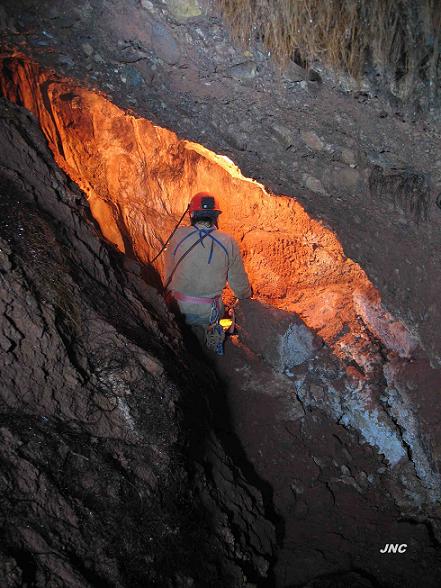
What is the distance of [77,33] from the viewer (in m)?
3.03

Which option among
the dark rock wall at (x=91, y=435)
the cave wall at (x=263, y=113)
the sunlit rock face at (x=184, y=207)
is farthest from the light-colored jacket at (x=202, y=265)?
the dark rock wall at (x=91, y=435)

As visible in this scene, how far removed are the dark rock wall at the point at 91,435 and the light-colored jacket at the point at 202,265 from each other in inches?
46.1

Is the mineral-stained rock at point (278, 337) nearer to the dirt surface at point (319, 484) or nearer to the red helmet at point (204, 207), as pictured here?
the dirt surface at point (319, 484)

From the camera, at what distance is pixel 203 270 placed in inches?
183

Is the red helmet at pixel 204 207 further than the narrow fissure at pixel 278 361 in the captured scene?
Yes

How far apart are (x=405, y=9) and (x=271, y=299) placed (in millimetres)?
4293

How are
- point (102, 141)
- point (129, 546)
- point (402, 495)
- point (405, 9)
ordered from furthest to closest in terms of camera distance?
point (102, 141), point (402, 495), point (405, 9), point (129, 546)

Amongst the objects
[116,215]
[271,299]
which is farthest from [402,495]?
[116,215]

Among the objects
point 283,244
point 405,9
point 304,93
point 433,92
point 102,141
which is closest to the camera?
point 405,9

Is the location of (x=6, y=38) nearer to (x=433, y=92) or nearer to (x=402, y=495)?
(x=433, y=92)

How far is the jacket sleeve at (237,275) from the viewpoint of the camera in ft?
15.4

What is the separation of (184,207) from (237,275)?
235cm

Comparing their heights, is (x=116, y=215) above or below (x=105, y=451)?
above

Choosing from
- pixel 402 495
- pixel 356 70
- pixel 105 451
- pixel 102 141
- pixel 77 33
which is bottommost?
pixel 105 451
